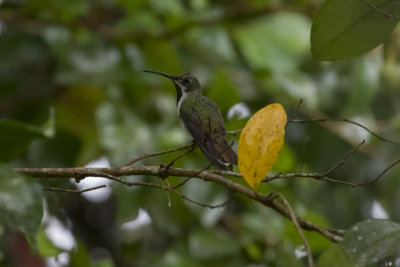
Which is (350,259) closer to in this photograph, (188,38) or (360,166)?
(188,38)

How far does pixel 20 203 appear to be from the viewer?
1153mm

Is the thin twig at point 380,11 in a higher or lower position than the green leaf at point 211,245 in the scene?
higher

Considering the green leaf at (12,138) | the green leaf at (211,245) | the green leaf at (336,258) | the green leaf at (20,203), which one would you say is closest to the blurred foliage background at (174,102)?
Result: the green leaf at (211,245)

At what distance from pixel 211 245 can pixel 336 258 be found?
1395 millimetres

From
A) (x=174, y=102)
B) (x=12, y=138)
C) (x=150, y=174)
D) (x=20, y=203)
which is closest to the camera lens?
(x=20, y=203)

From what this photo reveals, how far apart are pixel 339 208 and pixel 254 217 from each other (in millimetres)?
775

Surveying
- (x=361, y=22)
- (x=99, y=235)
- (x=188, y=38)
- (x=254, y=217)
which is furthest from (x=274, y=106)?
(x=99, y=235)

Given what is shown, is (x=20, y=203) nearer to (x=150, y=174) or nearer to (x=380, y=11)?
(x=150, y=174)

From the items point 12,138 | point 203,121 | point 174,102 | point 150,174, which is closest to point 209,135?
point 203,121

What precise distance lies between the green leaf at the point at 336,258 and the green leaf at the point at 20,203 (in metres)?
0.60

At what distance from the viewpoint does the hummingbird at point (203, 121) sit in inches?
72.2

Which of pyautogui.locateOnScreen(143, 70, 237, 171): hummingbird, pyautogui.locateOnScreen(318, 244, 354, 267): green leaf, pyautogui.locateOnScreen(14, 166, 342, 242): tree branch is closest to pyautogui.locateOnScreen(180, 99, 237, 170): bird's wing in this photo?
pyautogui.locateOnScreen(143, 70, 237, 171): hummingbird

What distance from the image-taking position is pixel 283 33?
3.50m

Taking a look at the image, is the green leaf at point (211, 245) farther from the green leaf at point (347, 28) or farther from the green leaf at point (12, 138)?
the green leaf at point (347, 28)
